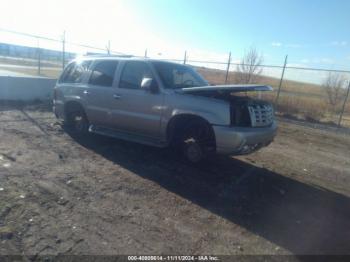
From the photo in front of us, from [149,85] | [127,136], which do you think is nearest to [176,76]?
[149,85]

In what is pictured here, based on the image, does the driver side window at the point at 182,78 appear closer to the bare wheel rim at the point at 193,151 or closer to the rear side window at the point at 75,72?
the bare wheel rim at the point at 193,151

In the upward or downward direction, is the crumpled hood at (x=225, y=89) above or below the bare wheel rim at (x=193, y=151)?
above

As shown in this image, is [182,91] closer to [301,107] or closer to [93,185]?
[93,185]

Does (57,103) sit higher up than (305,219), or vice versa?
(57,103)

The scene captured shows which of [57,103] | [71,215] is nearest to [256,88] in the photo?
[71,215]

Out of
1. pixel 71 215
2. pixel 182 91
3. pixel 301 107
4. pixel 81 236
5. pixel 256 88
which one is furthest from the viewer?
pixel 301 107

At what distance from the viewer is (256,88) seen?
478 cm

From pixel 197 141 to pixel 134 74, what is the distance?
1.90m

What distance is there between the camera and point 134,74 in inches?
235

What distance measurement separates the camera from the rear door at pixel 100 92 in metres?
6.27

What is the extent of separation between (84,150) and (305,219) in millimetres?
4334

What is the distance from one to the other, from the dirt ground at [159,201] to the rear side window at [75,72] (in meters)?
1.50

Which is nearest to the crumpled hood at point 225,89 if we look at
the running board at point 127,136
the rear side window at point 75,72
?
the running board at point 127,136

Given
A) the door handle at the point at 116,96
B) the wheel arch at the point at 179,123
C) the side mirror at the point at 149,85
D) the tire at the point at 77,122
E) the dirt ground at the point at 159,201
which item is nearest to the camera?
the dirt ground at the point at 159,201
